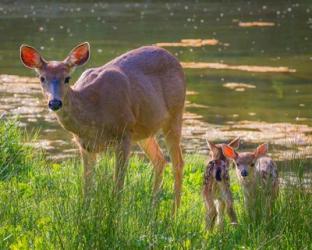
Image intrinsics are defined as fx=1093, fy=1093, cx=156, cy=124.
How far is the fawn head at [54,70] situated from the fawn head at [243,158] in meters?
1.37

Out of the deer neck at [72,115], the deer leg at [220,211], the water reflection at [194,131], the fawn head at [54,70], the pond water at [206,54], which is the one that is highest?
the fawn head at [54,70]

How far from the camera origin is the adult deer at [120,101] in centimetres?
891

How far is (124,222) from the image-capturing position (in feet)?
22.7

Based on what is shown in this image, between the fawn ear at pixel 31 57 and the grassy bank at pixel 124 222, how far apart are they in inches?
43.1

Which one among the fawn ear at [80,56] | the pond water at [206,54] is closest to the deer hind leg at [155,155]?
the pond water at [206,54]

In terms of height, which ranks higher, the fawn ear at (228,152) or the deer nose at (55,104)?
the deer nose at (55,104)

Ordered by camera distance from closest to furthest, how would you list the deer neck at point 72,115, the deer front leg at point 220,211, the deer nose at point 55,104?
the deer front leg at point 220,211 < the deer nose at point 55,104 < the deer neck at point 72,115

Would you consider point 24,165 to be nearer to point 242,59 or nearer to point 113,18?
point 242,59

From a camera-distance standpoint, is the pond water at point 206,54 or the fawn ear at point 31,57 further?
the pond water at point 206,54

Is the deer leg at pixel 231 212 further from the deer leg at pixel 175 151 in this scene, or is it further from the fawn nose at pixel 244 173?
the deer leg at pixel 175 151

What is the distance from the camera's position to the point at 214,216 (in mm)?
8109

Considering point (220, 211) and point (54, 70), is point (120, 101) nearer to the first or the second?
point (54, 70)

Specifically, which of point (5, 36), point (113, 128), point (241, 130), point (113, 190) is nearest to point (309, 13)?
point (5, 36)

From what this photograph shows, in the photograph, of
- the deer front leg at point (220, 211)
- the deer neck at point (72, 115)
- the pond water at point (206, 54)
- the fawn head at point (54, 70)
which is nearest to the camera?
the deer front leg at point (220, 211)
